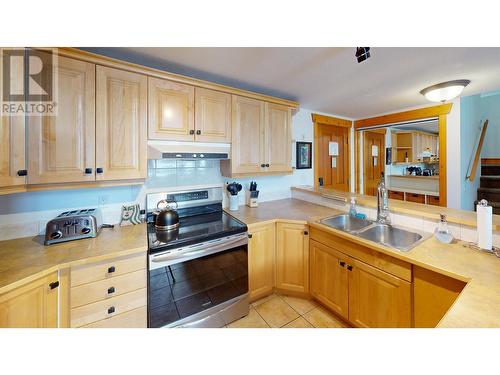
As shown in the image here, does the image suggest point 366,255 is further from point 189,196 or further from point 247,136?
point 189,196

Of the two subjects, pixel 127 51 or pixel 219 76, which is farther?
pixel 219 76

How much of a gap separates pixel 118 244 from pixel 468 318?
172 centimetres

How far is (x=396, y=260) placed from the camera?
1122 mm

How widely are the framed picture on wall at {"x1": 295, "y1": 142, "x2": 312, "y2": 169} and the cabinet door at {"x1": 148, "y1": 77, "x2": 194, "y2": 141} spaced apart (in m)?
1.68

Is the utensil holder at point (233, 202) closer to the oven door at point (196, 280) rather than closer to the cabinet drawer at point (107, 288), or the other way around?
the oven door at point (196, 280)

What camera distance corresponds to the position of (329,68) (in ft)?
5.36

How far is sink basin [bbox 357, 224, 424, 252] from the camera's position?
1.38 m

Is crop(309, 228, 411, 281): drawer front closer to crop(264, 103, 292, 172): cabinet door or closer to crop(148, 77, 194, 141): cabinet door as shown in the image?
crop(264, 103, 292, 172): cabinet door

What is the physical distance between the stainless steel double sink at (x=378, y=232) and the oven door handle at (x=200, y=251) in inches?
31.1

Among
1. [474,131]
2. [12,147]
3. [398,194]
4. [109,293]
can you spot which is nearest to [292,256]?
[109,293]

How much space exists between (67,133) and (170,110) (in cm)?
69

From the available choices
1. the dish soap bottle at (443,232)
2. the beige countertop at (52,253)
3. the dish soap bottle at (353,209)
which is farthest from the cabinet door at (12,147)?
the dish soap bottle at (443,232)
